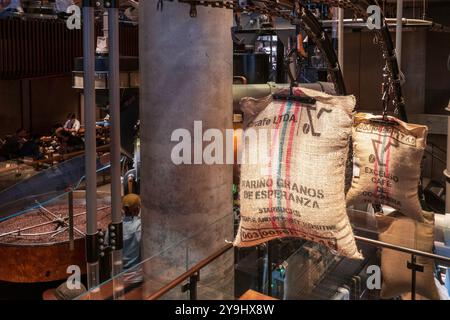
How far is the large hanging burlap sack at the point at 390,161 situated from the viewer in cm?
312

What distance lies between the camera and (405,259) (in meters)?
3.13

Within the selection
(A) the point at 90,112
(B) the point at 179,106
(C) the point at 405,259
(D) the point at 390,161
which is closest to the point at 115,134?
(A) the point at 90,112

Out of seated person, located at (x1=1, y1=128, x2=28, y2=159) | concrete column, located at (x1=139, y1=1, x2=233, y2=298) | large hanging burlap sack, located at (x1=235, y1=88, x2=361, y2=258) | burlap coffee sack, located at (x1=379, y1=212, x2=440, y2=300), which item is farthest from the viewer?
seated person, located at (x1=1, y1=128, x2=28, y2=159)

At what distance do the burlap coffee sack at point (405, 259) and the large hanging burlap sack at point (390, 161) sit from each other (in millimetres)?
170

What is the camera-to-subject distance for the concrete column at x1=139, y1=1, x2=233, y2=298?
336cm

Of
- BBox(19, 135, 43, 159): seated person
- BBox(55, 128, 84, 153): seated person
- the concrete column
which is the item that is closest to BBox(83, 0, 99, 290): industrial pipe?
the concrete column

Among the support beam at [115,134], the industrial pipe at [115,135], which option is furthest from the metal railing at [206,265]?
the support beam at [115,134]

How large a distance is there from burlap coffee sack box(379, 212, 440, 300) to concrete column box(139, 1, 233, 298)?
43.4 inches

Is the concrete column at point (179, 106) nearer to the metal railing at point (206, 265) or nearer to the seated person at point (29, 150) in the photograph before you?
the metal railing at point (206, 265)

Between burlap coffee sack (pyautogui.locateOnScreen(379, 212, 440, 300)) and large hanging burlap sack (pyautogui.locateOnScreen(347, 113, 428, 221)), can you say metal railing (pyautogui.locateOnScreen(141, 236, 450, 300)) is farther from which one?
large hanging burlap sack (pyautogui.locateOnScreen(347, 113, 428, 221))

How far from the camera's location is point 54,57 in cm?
1395

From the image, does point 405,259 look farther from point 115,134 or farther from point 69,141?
point 69,141
